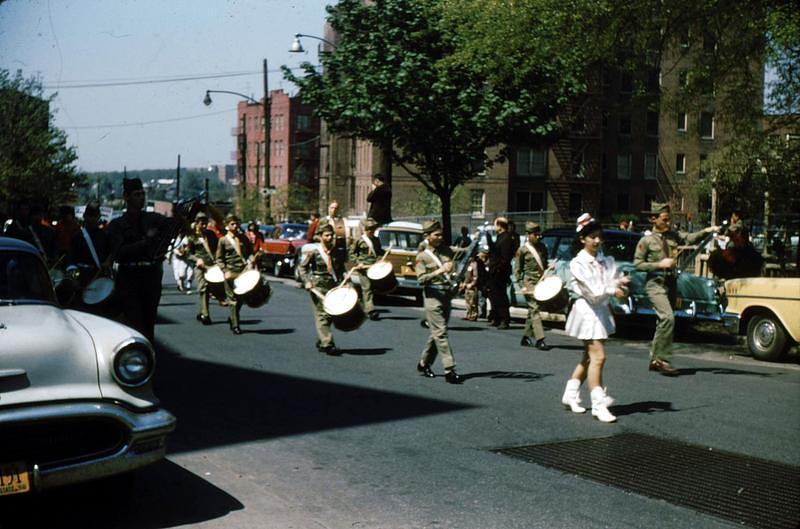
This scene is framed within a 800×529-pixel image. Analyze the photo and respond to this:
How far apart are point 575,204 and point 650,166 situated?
6.26 metres

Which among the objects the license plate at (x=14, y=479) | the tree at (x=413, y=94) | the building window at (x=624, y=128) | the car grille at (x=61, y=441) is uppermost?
the building window at (x=624, y=128)

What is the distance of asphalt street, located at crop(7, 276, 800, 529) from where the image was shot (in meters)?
6.24

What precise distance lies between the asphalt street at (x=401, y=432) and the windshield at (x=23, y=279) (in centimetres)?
127

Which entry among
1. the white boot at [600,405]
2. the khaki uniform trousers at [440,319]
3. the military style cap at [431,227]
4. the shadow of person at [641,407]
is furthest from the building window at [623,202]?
the white boot at [600,405]

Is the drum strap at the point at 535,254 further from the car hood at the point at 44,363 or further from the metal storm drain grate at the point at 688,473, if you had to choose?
the car hood at the point at 44,363

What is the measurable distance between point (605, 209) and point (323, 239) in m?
54.7

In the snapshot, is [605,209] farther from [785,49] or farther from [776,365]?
[776,365]

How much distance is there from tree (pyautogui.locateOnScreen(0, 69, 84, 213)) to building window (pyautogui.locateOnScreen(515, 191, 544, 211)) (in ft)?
95.1

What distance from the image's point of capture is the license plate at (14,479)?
5.29m

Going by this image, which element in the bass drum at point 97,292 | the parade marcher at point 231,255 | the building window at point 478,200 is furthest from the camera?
the building window at point 478,200

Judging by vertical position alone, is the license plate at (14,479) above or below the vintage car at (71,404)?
below

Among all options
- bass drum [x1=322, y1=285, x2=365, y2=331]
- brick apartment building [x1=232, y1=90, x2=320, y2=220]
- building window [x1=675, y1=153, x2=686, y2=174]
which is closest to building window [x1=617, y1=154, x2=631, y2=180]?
building window [x1=675, y1=153, x2=686, y2=174]

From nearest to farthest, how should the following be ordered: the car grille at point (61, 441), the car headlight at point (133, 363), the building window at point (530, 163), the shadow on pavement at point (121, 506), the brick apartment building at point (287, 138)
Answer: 1. the car grille at point (61, 441)
2. the car headlight at point (133, 363)
3. the shadow on pavement at point (121, 506)
4. the building window at point (530, 163)
5. the brick apartment building at point (287, 138)

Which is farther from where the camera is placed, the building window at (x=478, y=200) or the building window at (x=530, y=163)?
the building window at (x=530, y=163)
